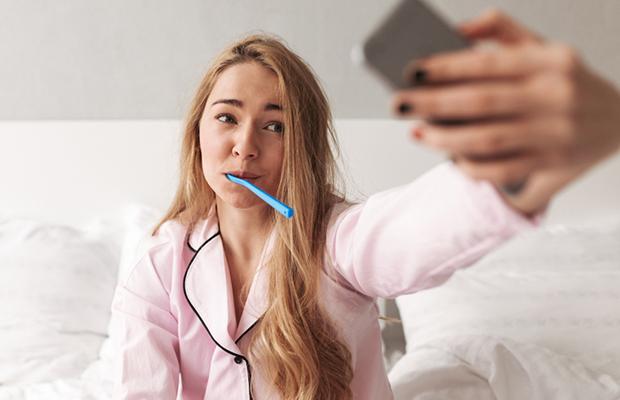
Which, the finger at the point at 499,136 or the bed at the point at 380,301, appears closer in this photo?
the finger at the point at 499,136

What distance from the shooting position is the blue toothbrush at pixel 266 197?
101 cm

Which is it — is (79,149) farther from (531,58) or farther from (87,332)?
(531,58)

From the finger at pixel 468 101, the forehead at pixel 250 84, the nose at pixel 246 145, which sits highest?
the finger at pixel 468 101

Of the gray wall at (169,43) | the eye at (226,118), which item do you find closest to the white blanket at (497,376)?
the eye at (226,118)

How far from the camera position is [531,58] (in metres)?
0.55

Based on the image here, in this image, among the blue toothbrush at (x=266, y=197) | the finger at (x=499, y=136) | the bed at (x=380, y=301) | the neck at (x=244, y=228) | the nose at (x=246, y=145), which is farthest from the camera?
the bed at (x=380, y=301)

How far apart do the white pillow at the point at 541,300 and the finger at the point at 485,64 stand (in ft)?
3.21

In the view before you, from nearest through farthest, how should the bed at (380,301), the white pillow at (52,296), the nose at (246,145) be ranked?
the nose at (246,145), the bed at (380,301), the white pillow at (52,296)

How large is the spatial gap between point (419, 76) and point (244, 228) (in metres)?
0.69

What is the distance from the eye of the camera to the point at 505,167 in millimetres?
581

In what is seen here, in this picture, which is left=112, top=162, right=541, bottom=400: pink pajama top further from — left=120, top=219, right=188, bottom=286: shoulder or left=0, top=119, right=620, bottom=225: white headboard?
left=0, top=119, right=620, bottom=225: white headboard

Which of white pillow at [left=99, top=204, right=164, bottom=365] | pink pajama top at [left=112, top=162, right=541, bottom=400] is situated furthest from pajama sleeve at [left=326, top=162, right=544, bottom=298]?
white pillow at [left=99, top=204, right=164, bottom=365]

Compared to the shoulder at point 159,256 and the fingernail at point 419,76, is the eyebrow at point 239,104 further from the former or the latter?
the fingernail at point 419,76

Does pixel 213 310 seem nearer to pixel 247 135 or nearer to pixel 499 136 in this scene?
pixel 247 135
